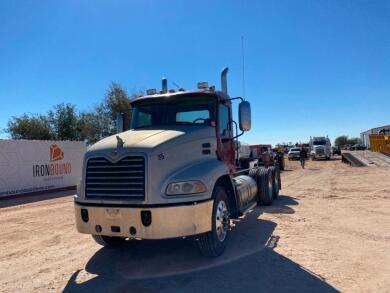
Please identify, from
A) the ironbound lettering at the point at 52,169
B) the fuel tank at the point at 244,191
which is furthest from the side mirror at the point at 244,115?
the ironbound lettering at the point at 52,169

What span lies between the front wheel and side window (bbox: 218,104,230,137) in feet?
4.39

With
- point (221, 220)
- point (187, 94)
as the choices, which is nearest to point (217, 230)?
point (221, 220)

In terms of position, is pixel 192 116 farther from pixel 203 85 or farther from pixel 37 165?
pixel 37 165

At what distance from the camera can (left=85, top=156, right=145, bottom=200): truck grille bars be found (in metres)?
5.22

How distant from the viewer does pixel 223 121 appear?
7.27m

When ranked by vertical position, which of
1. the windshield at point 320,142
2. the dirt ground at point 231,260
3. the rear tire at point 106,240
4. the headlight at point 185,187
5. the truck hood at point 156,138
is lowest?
the dirt ground at point 231,260

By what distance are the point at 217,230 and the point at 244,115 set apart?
7.71 ft

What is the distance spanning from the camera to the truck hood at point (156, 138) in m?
5.40

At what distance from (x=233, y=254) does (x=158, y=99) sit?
320 cm

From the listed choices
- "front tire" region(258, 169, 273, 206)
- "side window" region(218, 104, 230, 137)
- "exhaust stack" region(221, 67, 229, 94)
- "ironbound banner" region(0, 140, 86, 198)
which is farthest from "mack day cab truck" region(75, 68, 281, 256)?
"ironbound banner" region(0, 140, 86, 198)

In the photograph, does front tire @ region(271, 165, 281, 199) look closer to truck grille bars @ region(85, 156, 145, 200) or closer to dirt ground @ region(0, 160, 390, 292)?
dirt ground @ region(0, 160, 390, 292)

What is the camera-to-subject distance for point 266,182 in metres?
10.8

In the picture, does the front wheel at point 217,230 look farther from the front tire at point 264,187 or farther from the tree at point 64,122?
the tree at point 64,122

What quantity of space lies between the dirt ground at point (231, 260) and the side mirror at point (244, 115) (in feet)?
7.29
